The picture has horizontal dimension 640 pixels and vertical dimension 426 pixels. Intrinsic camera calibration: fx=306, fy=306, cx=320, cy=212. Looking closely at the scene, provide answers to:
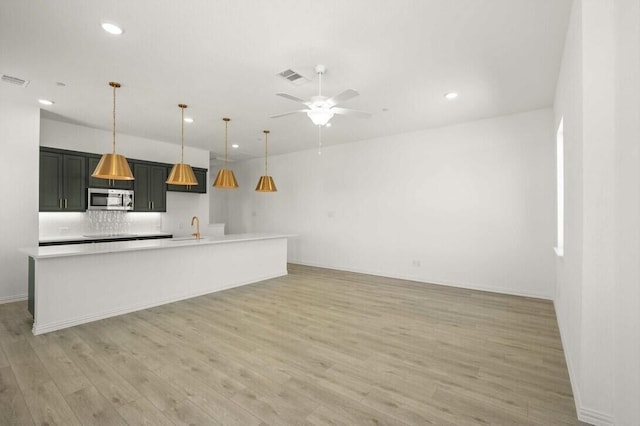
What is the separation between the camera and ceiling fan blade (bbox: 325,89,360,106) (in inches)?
118

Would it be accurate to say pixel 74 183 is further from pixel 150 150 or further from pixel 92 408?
pixel 92 408

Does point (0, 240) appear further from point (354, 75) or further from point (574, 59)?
point (574, 59)

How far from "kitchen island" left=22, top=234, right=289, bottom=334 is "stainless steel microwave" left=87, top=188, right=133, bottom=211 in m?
1.79

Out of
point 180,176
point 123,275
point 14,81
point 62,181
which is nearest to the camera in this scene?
point 14,81

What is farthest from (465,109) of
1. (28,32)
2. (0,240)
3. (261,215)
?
(0,240)

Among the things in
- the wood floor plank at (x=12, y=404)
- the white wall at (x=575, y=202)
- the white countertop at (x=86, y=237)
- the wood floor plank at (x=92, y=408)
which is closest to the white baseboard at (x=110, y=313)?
the wood floor plank at (x=12, y=404)

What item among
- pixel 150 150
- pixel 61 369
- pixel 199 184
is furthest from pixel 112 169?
pixel 199 184

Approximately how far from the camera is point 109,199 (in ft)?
19.4

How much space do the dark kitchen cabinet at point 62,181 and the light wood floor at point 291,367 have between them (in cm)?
183

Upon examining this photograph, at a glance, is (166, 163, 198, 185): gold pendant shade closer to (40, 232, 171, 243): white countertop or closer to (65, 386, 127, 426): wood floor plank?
(40, 232, 171, 243): white countertop

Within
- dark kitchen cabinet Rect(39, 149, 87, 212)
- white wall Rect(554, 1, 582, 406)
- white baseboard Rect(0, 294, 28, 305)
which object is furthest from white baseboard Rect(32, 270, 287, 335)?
white wall Rect(554, 1, 582, 406)

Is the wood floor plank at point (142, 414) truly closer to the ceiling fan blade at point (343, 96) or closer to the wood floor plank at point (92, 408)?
the wood floor plank at point (92, 408)

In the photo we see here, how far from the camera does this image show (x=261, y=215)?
29.7 feet

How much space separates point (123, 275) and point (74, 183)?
8.75 ft
